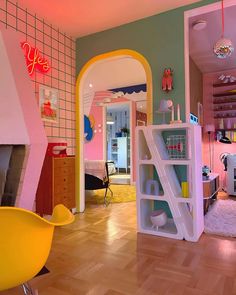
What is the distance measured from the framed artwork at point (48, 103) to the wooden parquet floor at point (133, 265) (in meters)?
1.64

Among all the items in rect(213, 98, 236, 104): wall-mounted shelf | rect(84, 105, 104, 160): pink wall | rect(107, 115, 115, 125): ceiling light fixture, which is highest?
rect(107, 115, 115, 125): ceiling light fixture

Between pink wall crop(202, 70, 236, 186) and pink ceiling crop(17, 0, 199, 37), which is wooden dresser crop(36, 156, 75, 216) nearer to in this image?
pink ceiling crop(17, 0, 199, 37)

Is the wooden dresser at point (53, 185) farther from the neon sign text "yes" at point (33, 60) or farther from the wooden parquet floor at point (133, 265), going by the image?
the neon sign text "yes" at point (33, 60)

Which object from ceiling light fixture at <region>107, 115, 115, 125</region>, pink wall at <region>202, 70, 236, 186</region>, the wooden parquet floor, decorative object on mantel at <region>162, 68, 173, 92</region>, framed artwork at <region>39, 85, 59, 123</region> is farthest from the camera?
ceiling light fixture at <region>107, 115, 115, 125</region>

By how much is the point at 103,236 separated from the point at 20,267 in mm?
1901

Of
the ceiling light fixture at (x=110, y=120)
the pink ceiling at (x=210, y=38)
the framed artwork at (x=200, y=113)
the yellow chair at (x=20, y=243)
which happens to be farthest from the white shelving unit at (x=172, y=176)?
the ceiling light fixture at (x=110, y=120)

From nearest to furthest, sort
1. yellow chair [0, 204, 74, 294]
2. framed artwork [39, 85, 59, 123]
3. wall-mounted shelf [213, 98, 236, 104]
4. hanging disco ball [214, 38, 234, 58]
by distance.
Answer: yellow chair [0, 204, 74, 294], hanging disco ball [214, 38, 234, 58], framed artwork [39, 85, 59, 123], wall-mounted shelf [213, 98, 236, 104]

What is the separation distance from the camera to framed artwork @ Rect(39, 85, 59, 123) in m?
3.56

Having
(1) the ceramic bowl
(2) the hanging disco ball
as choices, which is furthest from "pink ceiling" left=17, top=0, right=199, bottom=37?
(1) the ceramic bowl

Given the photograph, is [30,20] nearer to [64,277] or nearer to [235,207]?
[64,277]

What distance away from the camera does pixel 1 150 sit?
2658 millimetres

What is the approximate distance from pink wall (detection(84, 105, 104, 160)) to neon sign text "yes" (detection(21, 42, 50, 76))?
485 cm

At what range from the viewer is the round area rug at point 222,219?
307 cm

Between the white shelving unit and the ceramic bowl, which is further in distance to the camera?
the ceramic bowl
